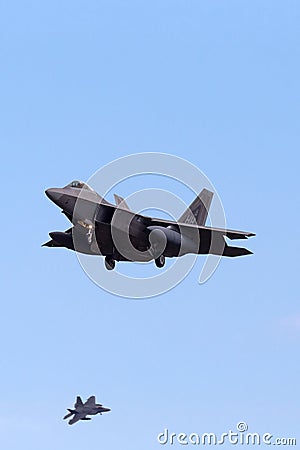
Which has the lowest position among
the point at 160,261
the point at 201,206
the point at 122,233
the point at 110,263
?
the point at 160,261

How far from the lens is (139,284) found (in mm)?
60250

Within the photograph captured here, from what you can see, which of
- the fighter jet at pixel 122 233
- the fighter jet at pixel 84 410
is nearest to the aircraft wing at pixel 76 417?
the fighter jet at pixel 84 410

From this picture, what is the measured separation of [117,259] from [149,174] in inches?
361

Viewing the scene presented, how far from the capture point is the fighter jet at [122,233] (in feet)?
198

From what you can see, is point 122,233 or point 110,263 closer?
point 122,233

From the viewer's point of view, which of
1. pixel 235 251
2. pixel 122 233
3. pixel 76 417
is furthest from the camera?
pixel 76 417

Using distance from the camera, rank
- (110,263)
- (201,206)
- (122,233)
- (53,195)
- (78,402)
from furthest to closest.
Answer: (78,402), (201,206), (110,263), (122,233), (53,195)

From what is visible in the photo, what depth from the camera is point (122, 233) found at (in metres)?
61.2

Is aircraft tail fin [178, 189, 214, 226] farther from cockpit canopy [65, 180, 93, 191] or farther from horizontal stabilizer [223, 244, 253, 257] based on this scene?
cockpit canopy [65, 180, 93, 191]

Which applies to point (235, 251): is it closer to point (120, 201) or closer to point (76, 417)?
point (120, 201)

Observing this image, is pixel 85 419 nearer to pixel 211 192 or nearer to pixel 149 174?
pixel 211 192

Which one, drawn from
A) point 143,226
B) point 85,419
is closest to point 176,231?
point 143,226

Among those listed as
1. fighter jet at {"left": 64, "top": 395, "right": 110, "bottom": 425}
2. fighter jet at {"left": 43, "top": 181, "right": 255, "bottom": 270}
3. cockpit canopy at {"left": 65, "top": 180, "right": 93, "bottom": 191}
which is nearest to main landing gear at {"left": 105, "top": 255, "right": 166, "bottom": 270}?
fighter jet at {"left": 43, "top": 181, "right": 255, "bottom": 270}

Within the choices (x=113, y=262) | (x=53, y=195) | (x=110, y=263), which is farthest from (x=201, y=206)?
(x=53, y=195)
